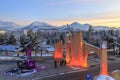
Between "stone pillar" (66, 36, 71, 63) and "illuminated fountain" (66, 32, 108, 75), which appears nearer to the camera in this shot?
"illuminated fountain" (66, 32, 108, 75)

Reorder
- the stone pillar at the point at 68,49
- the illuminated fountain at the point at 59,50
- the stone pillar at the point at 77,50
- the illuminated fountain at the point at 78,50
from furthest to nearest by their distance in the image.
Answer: the illuminated fountain at the point at 59,50
the stone pillar at the point at 68,49
the stone pillar at the point at 77,50
the illuminated fountain at the point at 78,50

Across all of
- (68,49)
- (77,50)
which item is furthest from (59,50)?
(77,50)

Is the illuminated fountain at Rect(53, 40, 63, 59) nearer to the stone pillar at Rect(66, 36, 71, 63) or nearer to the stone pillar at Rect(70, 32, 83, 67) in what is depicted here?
the stone pillar at Rect(66, 36, 71, 63)

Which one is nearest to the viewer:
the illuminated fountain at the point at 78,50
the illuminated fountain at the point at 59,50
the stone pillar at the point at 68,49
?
the illuminated fountain at the point at 78,50

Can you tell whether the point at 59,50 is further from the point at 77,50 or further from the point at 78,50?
the point at 78,50

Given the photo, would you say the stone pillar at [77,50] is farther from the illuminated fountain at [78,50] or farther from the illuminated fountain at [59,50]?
the illuminated fountain at [59,50]

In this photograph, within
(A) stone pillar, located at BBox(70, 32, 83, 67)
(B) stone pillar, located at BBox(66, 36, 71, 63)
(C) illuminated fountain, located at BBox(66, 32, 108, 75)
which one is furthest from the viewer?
(B) stone pillar, located at BBox(66, 36, 71, 63)

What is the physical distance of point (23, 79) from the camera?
2817 centimetres

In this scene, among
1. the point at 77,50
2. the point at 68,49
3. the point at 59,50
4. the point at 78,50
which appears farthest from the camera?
the point at 59,50

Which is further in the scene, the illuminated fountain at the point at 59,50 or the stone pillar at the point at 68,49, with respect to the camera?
the illuminated fountain at the point at 59,50

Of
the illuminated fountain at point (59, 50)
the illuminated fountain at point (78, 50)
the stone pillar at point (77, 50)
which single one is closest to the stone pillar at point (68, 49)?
the illuminated fountain at point (78, 50)

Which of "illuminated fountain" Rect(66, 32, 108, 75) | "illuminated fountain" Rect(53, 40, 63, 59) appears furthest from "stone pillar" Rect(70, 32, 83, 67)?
"illuminated fountain" Rect(53, 40, 63, 59)

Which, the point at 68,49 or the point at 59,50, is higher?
the point at 68,49

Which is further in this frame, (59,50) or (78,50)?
(59,50)
